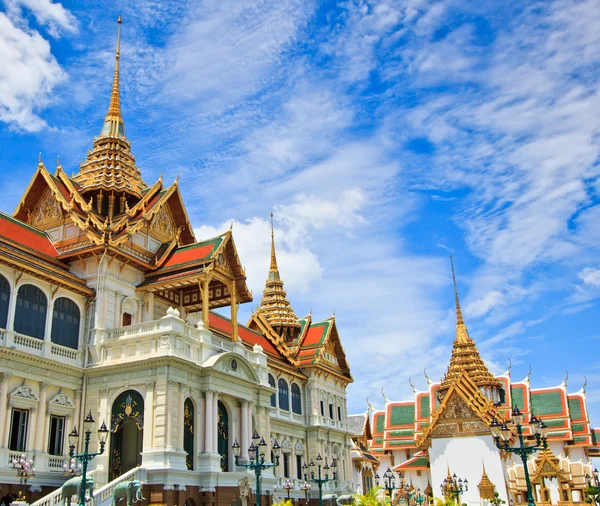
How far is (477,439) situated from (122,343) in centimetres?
3200

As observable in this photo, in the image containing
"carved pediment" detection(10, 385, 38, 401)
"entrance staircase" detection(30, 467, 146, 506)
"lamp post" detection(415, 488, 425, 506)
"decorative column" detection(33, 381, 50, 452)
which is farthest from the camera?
"lamp post" detection(415, 488, 425, 506)

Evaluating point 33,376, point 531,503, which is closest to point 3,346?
point 33,376

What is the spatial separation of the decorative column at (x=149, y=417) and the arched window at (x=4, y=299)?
550 centimetres

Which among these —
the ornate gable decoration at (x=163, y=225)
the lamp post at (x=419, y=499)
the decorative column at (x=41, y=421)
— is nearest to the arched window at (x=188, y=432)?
the decorative column at (x=41, y=421)

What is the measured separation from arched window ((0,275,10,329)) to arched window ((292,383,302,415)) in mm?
22192

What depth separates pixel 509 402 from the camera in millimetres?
64375

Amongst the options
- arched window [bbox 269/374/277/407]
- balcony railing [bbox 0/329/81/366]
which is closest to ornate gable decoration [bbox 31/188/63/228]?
balcony railing [bbox 0/329/81/366]

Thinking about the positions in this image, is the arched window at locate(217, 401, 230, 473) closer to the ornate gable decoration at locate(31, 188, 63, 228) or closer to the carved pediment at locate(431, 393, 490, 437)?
the ornate gable decoration at locate(31, 188, 63, 228)

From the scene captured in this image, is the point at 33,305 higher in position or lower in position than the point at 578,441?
higher

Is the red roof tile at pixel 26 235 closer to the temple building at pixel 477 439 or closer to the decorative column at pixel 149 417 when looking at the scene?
the decorative column at pixel 149 417

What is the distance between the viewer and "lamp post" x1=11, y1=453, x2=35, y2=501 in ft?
66.3

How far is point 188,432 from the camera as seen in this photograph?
25.5m

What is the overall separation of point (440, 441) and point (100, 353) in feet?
104

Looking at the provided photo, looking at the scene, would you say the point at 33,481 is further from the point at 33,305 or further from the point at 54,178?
the point at 54,178
